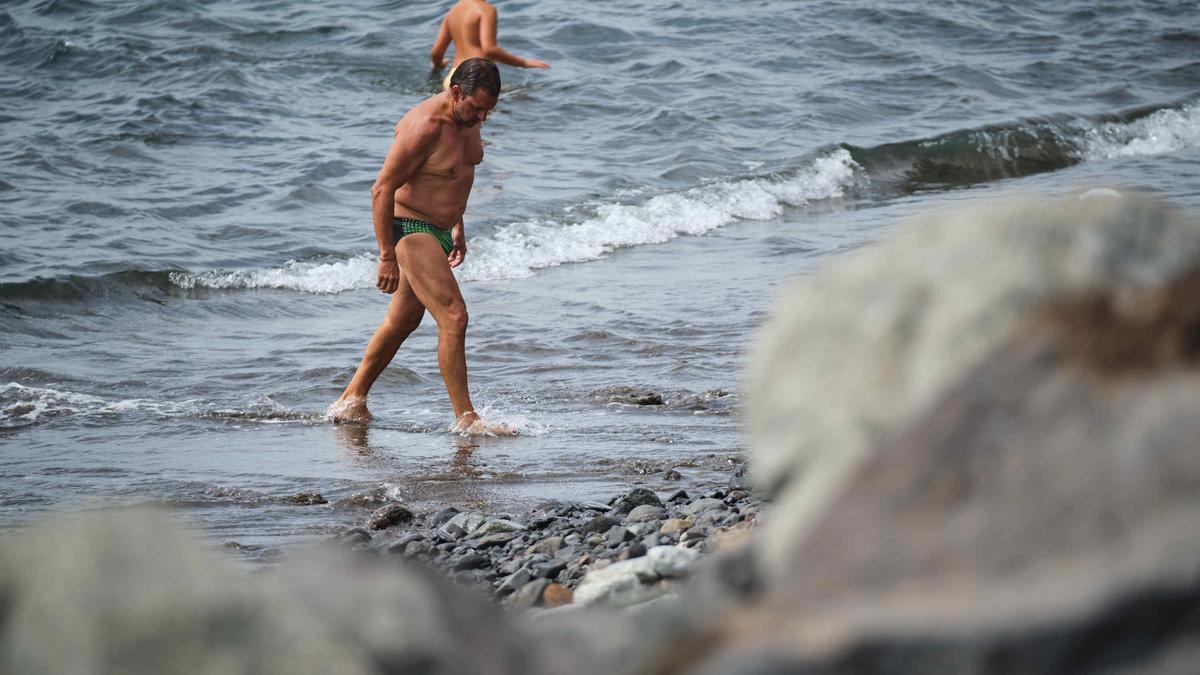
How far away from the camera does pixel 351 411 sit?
7.08 meters

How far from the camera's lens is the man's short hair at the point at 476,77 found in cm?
625

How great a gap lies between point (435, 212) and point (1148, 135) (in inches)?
509

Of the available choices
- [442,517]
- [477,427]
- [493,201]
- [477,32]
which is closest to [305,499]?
[442,517]

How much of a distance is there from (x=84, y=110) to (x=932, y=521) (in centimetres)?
1556

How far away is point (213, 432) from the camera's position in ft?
22.1

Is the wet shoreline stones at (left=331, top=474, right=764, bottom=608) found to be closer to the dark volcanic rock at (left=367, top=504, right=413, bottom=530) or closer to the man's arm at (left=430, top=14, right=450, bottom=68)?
the dark volcanic rock at (left=367, top=504, right=413, bottom=530)

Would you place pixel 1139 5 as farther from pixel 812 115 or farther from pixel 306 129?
pixel 306 129

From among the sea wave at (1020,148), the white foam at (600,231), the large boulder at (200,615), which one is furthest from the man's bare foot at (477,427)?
the sea wave at (1020,148)

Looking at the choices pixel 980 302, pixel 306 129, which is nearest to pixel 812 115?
pixel 306 129

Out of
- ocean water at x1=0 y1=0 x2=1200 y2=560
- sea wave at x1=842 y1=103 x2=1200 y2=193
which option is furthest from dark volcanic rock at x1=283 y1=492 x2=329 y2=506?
sea wave at x1=842 y1=103 x2=1200 y2=193

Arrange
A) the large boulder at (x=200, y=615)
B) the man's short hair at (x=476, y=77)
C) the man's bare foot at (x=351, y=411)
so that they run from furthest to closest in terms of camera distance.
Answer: the man's bare foot at (x=351, y=411) → the man's short hair at (x=476, y=77) → the large boulder at (x=200, y=615)

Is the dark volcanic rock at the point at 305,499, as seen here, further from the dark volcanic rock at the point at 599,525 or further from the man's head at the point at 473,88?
the man's head at the point at 473,88

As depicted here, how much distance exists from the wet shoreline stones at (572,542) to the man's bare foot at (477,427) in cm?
134

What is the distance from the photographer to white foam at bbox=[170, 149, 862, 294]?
10875mm
